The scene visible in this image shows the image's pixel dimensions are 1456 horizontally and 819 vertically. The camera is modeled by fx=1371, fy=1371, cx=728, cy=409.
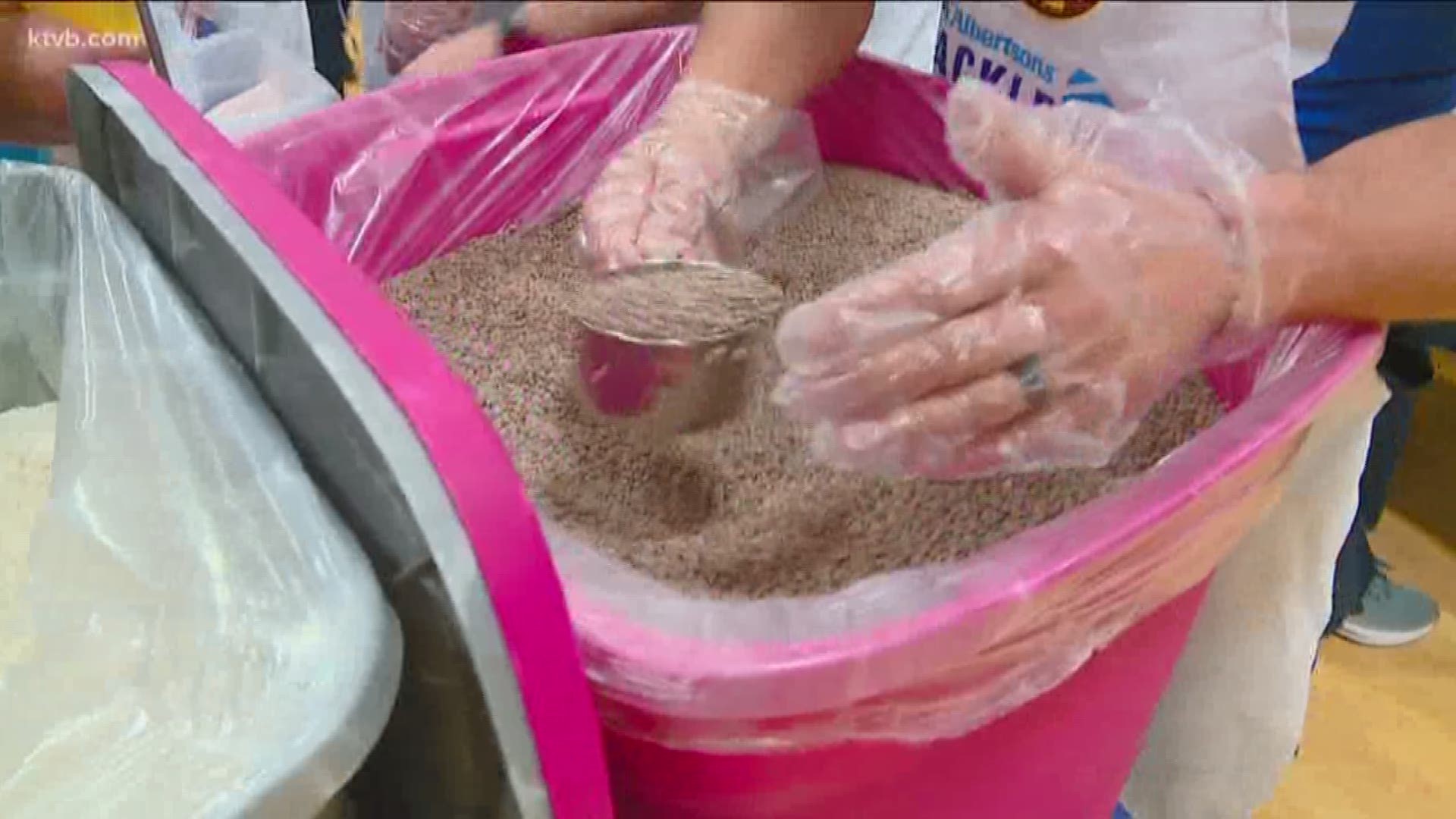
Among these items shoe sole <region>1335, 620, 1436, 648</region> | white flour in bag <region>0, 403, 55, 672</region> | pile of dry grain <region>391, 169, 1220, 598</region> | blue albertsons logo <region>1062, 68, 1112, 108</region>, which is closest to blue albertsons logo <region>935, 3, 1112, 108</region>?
blue albertsons logo <region>1062, 68, 1112, 108</region>

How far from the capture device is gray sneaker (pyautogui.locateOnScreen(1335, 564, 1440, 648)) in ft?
3.61

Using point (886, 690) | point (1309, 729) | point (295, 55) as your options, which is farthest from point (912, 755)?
point (1309, 729)

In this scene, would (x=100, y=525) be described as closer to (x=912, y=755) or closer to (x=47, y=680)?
(x=47, y=680)

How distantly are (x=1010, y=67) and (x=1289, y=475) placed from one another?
184 millimetres

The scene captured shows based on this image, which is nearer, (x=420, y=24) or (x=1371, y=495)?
(x=420, y=24)

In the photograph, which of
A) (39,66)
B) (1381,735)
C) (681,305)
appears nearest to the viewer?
(681,305)

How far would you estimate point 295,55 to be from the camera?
1.65ft

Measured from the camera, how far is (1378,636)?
1.10 metres

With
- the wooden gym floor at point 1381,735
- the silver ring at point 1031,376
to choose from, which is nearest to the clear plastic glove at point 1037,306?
the silver ring at point 1031,376

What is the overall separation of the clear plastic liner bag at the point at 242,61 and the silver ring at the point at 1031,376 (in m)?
0.26

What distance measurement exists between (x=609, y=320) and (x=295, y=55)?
151 millimetres

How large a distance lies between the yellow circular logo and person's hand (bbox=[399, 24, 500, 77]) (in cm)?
19

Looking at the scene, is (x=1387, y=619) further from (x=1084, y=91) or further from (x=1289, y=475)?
(x=1084, y=91)

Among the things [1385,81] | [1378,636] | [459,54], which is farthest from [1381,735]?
[459,54]
